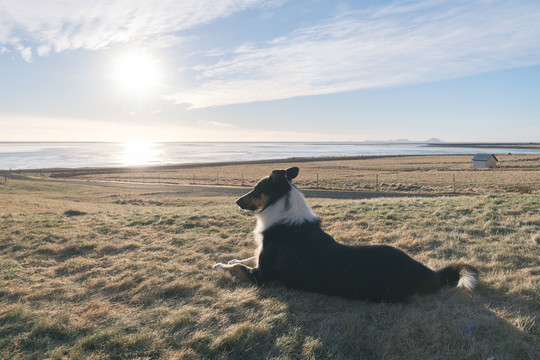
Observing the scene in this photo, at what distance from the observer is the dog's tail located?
192 inches

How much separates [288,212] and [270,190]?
0.48 meters

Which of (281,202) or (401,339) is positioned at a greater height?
(281,202)

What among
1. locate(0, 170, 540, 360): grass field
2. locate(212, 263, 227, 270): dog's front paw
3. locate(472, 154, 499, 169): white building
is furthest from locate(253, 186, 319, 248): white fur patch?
locate(472, 154, 499, 169): white building

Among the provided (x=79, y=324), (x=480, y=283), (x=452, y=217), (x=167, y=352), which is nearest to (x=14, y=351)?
(x=79, y=324)

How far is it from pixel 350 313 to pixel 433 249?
391 centimetres

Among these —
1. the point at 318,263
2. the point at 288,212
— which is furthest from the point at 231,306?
the point at 288,212

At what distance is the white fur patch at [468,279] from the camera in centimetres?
481

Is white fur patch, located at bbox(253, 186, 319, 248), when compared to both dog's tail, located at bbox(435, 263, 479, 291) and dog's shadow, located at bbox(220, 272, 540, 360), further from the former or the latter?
dog's tail, located at bbox(435, 263, 479, 291)

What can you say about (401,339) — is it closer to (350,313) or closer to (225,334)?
(350,313)

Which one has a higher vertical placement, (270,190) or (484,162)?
(484,162)

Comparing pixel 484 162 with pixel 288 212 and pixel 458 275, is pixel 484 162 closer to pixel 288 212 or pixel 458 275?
pixel 458 275

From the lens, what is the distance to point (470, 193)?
37312 millimetres

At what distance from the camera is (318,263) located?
16.4 feet

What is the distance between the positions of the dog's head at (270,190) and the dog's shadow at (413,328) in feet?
5.30
